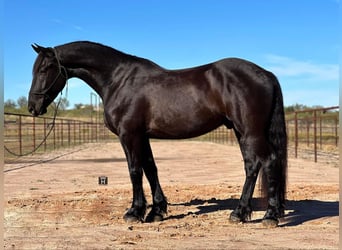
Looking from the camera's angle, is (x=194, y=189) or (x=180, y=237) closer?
(x=180, y=237)

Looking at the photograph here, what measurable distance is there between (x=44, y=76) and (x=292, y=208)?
3744 millimetres

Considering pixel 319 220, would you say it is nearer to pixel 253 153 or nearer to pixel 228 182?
pixel 253 153

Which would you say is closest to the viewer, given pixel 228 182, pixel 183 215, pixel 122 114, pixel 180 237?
pixel 180 237

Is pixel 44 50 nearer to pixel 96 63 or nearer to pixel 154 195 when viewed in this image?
pixel 96 63

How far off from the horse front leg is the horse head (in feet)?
3.79

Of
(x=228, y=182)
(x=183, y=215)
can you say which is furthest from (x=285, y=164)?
(x=228, y=182)

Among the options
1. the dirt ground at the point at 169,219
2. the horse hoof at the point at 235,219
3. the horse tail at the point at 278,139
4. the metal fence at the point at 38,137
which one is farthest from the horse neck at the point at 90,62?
the horse hoof at the point at 235,219

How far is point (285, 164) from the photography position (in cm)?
489

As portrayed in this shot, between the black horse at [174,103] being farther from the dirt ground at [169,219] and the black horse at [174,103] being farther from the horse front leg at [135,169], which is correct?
the dirt ground at [169,219]

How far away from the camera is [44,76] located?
17.5 feet

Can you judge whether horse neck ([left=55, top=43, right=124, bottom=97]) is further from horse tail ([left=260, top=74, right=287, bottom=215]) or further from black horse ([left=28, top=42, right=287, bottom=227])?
horse tail ([left=260, top=74, right=287, bottom=215])

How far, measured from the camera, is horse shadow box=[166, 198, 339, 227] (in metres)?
5.16

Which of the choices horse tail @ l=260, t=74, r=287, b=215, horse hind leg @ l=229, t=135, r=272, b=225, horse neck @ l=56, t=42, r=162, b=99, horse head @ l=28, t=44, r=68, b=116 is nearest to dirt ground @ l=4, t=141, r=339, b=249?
horse hind leg @ l=229, t=135, r=272, b=225

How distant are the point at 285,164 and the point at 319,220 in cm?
84
